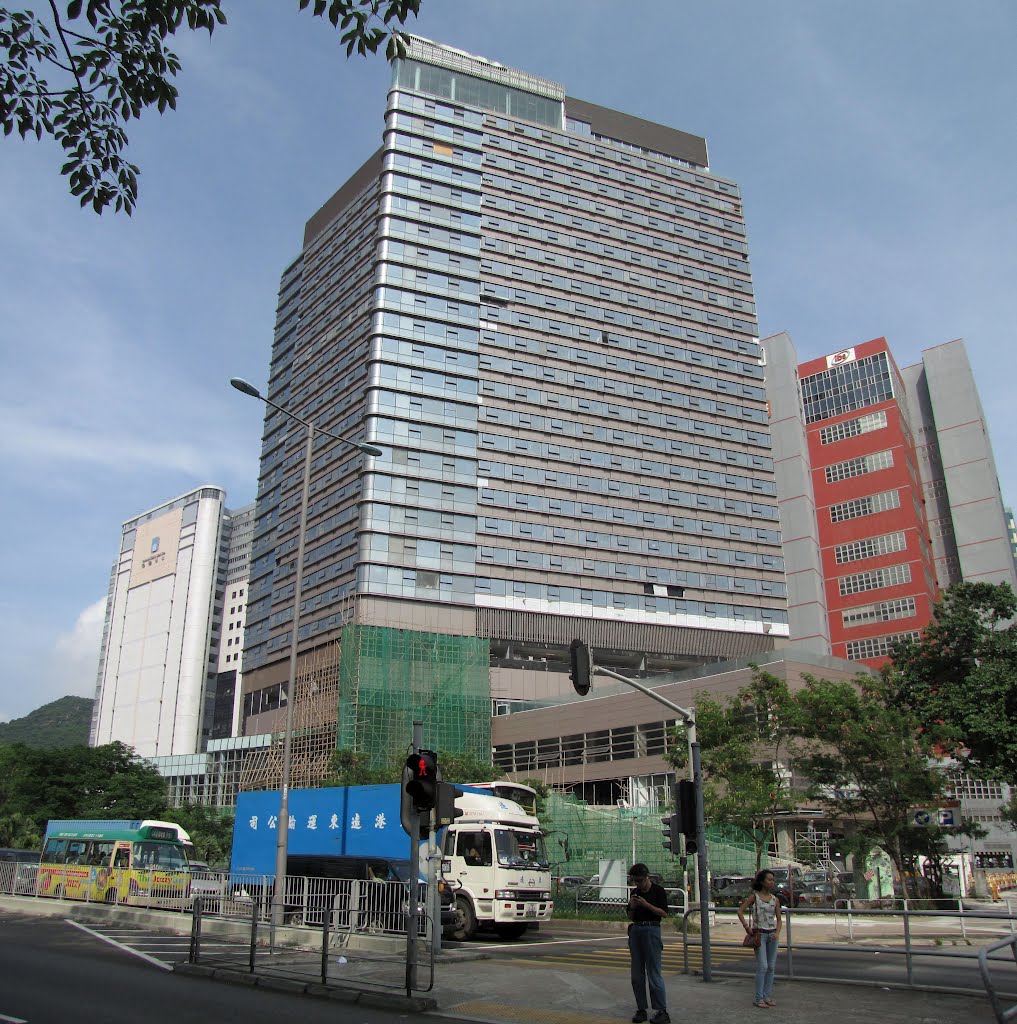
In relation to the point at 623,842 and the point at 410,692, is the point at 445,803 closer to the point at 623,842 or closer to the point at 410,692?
the point at 623,842

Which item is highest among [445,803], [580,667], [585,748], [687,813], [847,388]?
[847,388]

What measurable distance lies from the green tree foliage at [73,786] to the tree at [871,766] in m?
49.0

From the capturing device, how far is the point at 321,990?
12.5 metres

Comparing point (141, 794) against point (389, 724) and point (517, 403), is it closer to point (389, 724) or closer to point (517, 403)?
point (389, 724)

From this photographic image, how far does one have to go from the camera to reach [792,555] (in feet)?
303

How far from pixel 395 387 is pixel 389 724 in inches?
1065

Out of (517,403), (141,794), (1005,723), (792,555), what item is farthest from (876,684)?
(792,555)

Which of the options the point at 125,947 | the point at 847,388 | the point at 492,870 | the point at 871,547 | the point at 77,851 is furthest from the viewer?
→ the point at 847,388

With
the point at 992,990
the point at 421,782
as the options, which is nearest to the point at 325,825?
the point at 421,782

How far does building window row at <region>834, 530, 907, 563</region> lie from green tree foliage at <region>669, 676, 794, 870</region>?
59.5 meters

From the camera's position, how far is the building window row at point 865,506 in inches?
3497

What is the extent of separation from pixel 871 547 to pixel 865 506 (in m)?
4.42

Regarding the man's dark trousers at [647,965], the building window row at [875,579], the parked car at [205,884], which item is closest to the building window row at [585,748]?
the parked car at [205,884]

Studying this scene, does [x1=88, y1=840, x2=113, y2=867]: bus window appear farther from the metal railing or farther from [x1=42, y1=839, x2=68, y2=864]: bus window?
the metal railing
